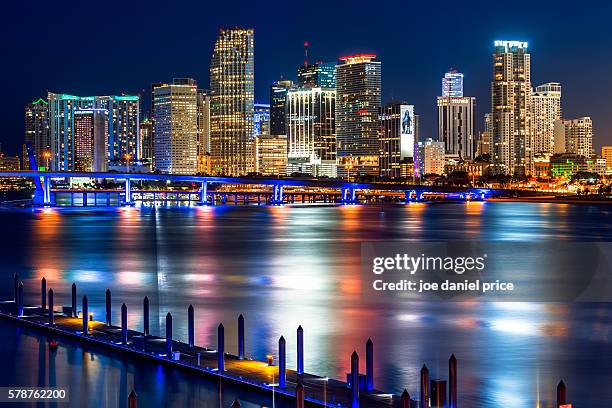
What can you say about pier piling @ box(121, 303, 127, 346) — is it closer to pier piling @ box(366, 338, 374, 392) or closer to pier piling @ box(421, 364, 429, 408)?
pier piling @ box(366, 338, 374, 392)

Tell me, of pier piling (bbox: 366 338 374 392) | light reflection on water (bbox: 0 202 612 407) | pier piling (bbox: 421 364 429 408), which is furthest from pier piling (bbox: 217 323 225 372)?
pier piling (bbox: 421 364 429 408)

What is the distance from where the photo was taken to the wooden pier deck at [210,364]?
1836 centimetres

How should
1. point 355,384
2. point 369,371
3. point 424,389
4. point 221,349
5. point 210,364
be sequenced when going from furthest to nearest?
point 210,364 < point 221,349 < point 369,371 < point 355,384 < point 424,389

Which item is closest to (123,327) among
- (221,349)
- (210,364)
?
(210,364)

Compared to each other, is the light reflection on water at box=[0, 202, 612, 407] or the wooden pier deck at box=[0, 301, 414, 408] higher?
the wooden pier deck at box=[0, 301, 414, 408]

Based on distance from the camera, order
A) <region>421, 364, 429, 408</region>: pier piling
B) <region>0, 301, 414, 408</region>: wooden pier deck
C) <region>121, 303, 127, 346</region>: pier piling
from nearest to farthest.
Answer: <region>421, 364, 429, 408</region>: pier piling → <region>0, 301, 414, 408</region>: wooden pier deck → <region>121, 303, 127, 346</region>: pier piling

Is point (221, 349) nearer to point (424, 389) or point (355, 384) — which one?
point (355, 384)

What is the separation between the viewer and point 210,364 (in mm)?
21578

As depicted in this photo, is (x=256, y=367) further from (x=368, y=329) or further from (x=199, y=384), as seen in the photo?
(x=368, y=329)

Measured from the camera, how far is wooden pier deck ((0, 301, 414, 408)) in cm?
1836

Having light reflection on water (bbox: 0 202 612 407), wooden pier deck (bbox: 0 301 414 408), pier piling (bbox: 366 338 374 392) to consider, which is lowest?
light reflection on water (bbox: 0 202 612 407)

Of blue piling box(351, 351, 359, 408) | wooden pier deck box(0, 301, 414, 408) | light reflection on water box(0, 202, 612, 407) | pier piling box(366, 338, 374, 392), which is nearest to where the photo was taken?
blue piling box(351, 351, 359, 408)

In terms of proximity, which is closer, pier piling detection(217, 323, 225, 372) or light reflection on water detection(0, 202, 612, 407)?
pier piling detection(217, 323, 225, 372)

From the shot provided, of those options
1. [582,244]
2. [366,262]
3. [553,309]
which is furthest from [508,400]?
[582,244]
